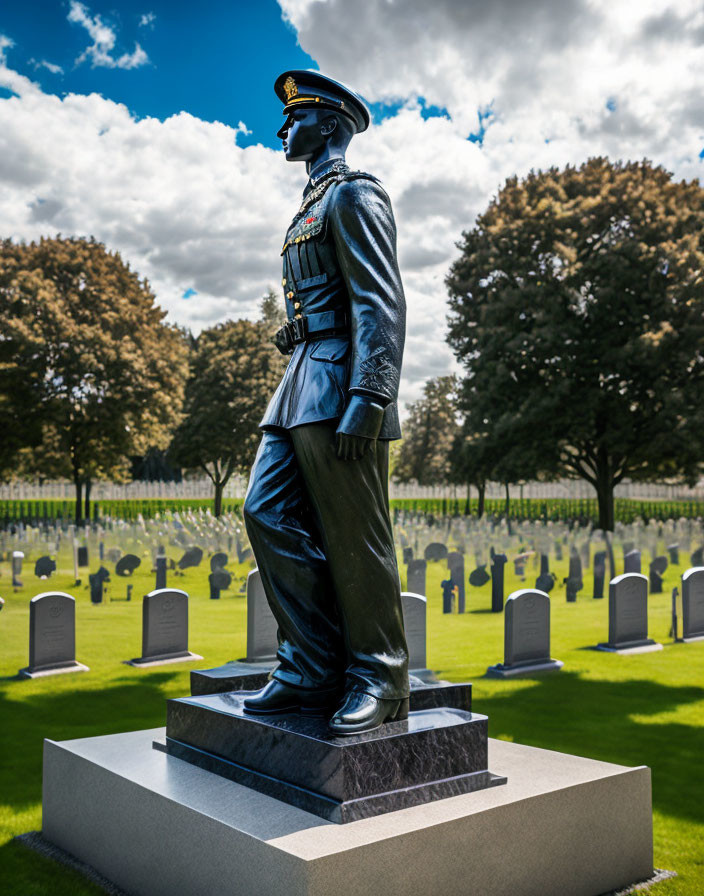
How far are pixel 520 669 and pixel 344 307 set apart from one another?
6205mm

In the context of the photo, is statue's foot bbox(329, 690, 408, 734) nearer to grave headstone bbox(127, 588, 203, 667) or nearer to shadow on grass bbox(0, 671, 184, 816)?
shadow on grass bbox(0, 671, 184, 816)

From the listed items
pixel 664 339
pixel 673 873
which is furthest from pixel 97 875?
pixel 664 339

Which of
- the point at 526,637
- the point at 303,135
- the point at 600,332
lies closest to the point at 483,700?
the point at 526,637

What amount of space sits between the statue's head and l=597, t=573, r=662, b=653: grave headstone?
7524 millimetres

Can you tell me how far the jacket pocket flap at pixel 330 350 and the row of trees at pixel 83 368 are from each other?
21.5 metres

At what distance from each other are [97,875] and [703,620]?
9.50 metres

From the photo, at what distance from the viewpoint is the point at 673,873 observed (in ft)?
14.4

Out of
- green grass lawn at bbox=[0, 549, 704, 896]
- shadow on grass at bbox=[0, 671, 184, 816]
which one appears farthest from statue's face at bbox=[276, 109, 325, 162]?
shadow on grass at bbox=[0, 671, 184, 816]

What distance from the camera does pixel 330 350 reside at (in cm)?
412

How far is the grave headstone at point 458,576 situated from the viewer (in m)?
13.4

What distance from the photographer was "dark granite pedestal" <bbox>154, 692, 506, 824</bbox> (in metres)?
3.59

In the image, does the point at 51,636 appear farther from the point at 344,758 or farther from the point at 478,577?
the point at 478,577

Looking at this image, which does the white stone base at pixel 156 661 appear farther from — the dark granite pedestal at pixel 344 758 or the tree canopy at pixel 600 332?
the tree canopy at pixel 600 332

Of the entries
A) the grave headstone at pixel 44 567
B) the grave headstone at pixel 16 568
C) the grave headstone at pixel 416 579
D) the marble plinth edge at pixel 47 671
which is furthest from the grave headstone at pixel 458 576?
the grave headstone at pixel 16 568
